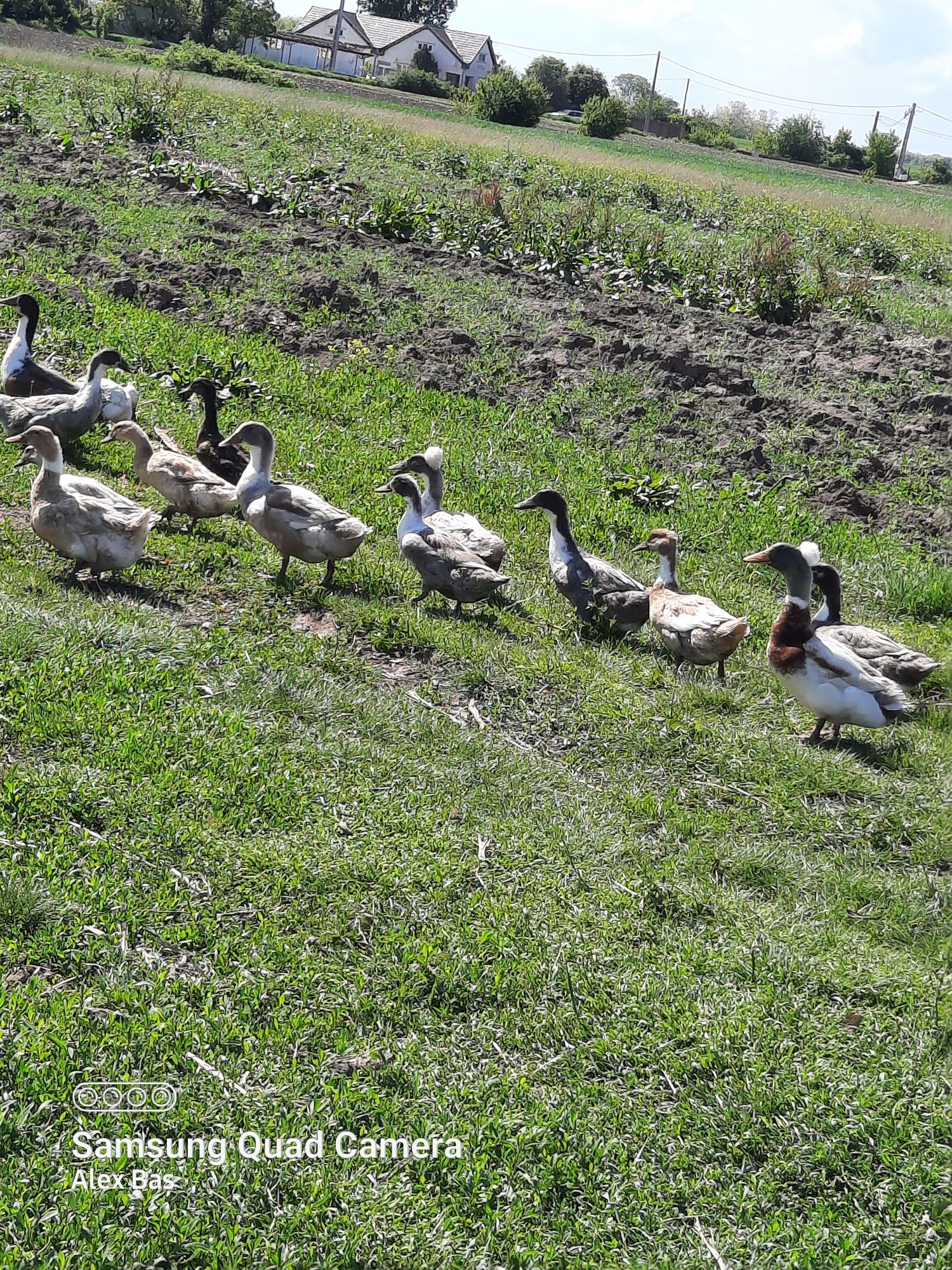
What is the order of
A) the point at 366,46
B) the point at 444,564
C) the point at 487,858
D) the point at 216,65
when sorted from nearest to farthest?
the point at 487,858, the point at 444,564, the point at 216,65, the point at 366,46

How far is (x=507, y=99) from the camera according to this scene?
51.0 m

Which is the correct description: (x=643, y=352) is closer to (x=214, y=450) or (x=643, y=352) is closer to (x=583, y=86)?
(x=214, y=450)

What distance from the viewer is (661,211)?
2292 cm

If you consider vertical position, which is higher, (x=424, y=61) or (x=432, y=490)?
(x=424, y=61)

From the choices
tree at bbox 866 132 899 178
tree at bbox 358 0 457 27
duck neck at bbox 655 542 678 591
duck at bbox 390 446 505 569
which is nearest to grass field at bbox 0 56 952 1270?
duck at bbox 390 446 505 569

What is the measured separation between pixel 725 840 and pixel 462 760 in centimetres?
140

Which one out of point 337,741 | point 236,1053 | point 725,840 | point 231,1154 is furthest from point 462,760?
point 231,1154

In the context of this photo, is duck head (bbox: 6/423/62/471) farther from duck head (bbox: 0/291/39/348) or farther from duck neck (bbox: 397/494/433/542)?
duck head (bbox: 0/291/39/348)

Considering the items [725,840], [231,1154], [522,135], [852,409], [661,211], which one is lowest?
[231,1154]

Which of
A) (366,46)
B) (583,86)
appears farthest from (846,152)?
(366,46)

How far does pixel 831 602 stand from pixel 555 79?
95.1 meters

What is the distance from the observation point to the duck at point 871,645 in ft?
22.5

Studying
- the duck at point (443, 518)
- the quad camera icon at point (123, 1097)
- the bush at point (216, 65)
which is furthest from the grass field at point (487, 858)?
the bush at point (216, 65)

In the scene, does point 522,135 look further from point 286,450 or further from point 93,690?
point 93,690
